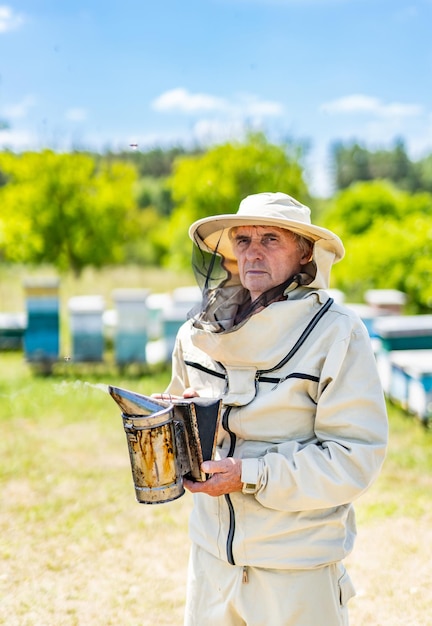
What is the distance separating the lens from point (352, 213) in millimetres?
20906

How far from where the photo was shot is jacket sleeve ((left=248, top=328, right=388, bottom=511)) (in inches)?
55.6

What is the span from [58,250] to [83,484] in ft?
39.3

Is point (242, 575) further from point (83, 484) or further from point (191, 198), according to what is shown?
point (191, 198)

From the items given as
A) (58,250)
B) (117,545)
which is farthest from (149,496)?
(58,250)

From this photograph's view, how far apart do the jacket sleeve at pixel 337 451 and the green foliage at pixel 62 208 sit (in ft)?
42.3

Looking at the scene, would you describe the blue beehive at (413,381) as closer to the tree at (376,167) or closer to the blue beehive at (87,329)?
the blue beehive at (87,329)

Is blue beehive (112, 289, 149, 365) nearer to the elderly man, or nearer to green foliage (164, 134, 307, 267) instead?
green foliage (164, 134, 307, 267)

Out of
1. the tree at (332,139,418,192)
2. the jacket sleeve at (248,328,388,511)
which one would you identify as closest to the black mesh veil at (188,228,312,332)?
the jacket sleeve at (248,328,388,511)

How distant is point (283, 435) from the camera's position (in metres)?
1.49

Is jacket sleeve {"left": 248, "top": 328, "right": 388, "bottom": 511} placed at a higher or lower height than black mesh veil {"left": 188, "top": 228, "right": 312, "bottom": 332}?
lower

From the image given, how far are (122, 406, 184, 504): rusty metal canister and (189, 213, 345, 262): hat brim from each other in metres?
0.50

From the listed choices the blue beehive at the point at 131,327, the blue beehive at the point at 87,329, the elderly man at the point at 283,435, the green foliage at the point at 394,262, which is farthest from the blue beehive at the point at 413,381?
the elderly man at the point at 283,435

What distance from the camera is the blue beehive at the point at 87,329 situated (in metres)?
7.10

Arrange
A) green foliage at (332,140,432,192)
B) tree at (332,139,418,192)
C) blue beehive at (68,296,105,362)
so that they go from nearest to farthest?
blue beehive at (68,296,105,362), green foliage at (332,140,432,192), tree at (332,139,418,192)
